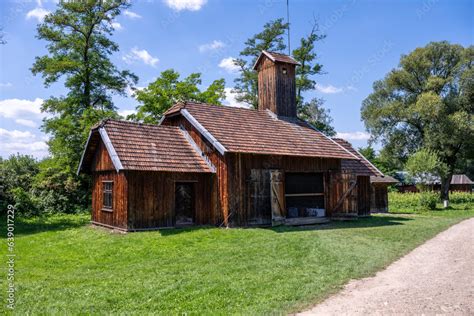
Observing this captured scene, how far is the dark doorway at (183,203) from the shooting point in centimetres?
1714

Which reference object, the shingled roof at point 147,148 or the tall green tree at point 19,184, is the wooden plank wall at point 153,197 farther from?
the tall green tree at point 19,184

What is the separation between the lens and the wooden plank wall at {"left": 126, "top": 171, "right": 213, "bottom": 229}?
1474cm

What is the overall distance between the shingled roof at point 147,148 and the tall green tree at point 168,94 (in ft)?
49.2

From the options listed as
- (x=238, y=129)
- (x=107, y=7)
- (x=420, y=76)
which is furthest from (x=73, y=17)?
(x=420, y=76)

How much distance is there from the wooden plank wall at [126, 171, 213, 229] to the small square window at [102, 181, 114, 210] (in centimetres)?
198

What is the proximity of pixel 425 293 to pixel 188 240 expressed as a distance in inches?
295

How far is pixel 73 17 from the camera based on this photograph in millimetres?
28969

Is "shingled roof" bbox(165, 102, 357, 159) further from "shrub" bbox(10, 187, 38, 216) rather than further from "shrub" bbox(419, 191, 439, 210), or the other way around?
"shrub" bbox(419, 191, 439, 210)

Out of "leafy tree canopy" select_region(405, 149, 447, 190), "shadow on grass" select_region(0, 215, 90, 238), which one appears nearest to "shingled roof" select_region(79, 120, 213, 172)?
"shadow on grass" select_region(0, 215, 90, 238)

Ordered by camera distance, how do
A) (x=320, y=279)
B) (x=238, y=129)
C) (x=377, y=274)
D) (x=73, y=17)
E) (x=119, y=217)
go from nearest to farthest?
(x=320, y=279) → (x=377, y=274) → (x=119, y=217) → (x=238, y=129) → (x=73, y=17)

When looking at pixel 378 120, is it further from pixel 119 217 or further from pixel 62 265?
pixel 62 265

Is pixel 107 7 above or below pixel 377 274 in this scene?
above

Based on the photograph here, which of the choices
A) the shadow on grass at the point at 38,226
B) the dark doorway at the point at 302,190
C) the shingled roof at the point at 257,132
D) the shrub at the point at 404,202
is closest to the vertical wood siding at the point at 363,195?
the dark doorway at the point at 302,190

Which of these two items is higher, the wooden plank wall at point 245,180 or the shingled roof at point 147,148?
the shingled roof at point 147,148
